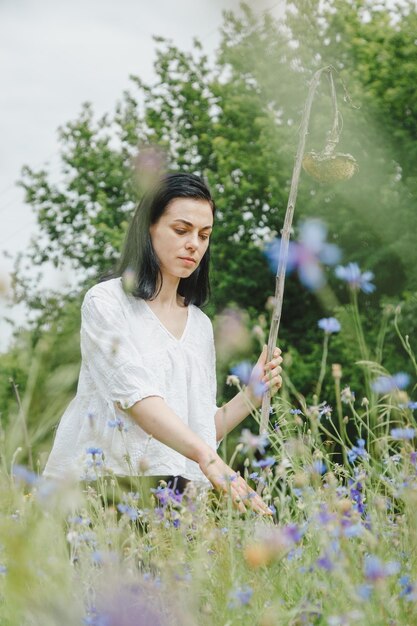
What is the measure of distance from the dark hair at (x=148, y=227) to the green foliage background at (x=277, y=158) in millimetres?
6281

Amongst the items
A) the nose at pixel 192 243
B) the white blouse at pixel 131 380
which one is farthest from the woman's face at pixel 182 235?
the white blouse at pixel 131 380

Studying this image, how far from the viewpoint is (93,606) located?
1.63m

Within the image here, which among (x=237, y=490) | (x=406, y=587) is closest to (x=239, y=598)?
(x=406, y=587)

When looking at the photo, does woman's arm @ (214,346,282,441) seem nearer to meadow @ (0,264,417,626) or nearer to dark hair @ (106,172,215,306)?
meadow @ (0,264,417,626)

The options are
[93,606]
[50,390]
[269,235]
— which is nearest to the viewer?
[50,390]

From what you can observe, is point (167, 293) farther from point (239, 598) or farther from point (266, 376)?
point (239, 598)

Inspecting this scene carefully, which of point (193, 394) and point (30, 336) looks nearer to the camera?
point (30, 336)

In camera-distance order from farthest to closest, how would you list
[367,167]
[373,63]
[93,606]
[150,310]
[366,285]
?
[373,63] < [367,167] < [150,310] < [366,285] < [93,606]

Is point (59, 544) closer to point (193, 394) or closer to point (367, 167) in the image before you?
point (193, 394)

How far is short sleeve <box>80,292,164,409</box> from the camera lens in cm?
257

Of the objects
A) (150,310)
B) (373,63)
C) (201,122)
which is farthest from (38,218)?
(150,310)

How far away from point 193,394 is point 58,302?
148 centimetres

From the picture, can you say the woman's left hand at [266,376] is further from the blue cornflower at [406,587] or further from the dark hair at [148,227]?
the blue cornflower at [406,587]

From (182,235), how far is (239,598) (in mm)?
1675
